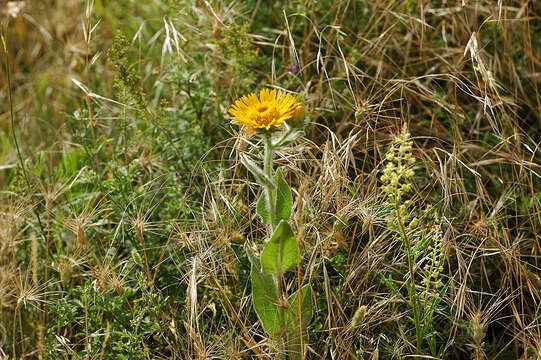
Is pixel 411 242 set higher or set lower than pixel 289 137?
lower

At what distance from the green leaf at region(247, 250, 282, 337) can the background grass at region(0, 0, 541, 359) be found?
0.24 feet

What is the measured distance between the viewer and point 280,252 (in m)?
1.59

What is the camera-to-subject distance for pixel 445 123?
2684 millimetres

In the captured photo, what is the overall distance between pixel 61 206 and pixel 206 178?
2.63ft

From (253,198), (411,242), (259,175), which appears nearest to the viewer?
(259,175)

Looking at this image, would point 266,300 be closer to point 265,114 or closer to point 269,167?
point 269,167

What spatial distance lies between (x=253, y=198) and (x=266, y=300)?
0.72 m

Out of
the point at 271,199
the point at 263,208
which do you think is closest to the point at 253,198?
the point at 263,208

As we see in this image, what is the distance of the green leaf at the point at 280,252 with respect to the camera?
1555mm

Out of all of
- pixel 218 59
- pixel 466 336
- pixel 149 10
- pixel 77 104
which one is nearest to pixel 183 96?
pixel 218 59

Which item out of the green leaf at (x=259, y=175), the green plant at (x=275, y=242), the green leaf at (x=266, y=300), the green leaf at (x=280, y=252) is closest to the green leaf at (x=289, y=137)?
the green plant at (x=275, y=242)

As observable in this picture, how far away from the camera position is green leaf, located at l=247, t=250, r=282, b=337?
5.56 feet

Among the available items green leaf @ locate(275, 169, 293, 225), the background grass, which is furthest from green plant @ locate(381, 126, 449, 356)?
green leaf @ locate(275, 169, 293, 225)

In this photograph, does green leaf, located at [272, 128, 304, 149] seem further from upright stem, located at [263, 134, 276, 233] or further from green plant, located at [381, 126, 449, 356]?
green plant, located at [381, 126, 449, 356]
